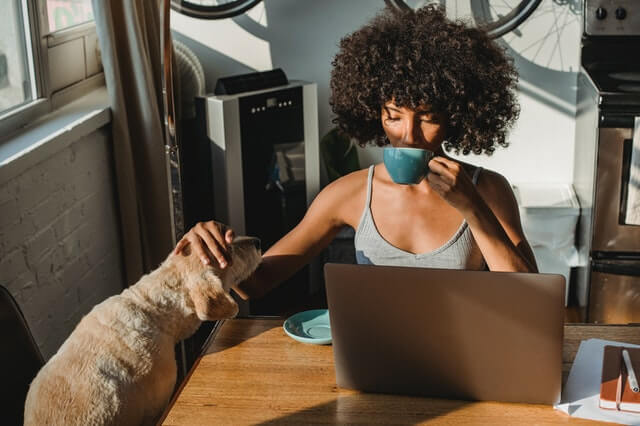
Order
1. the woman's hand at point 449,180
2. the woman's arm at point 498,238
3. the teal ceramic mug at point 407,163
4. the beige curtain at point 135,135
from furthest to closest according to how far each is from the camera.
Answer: the beige curtain at point 135,135
the woman's arm at point 498,238
the woman's hand at point 449,180
the teal ceramic mug at point 407,163

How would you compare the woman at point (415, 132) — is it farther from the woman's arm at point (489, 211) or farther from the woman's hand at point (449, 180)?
the woman's hand at point (449, 180)

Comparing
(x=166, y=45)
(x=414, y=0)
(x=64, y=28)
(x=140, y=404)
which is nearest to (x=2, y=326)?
(x=140, y=404)

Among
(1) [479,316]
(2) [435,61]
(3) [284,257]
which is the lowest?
(3) [284,257]

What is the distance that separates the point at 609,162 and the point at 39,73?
2.04 meters

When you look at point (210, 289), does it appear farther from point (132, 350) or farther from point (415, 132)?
point (415, 132)

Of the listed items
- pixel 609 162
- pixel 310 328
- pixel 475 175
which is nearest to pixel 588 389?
pixel 310 328

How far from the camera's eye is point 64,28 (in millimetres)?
2949

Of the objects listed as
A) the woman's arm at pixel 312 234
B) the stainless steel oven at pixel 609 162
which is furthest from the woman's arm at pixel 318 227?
the stainless steel oven at pixel 609 162

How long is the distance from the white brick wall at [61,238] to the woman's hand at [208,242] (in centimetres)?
76

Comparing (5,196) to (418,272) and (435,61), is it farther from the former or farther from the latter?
(418,272)

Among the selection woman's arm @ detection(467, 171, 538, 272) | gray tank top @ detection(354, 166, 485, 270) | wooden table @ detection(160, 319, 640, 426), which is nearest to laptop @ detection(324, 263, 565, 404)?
wooden table @ detection(160, 319, 640, 426)

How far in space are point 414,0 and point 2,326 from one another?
251cm

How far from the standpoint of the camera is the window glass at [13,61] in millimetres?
2465

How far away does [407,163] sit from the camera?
55.3 inches
